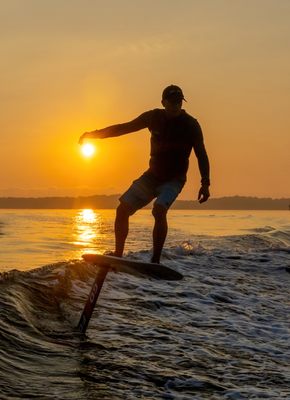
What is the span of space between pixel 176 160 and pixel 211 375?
3.93m

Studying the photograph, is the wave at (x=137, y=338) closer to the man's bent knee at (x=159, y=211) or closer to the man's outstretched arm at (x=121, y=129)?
the man's bent knee at (x=159, y=211)

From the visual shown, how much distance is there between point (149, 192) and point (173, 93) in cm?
165

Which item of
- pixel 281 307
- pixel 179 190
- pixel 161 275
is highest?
pixel 179 190

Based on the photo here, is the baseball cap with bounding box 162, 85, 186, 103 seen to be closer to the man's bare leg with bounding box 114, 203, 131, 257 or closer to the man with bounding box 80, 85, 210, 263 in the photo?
the man with bounding box 80, 85, 210, 263

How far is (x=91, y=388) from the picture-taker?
5.81 m

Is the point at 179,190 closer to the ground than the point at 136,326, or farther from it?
farther from it

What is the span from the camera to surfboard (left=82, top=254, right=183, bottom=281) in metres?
7.05

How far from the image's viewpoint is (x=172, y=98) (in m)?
9.06

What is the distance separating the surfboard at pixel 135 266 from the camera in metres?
7.05

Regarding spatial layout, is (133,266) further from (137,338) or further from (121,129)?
(121,129)

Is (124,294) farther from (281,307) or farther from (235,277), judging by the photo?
(235,277)

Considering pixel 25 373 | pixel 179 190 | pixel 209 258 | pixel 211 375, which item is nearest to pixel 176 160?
pixel 179 190

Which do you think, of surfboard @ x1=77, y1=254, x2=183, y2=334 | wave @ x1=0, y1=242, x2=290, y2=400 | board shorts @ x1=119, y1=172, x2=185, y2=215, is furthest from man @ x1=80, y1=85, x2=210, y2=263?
surfboard @ x1=77, y1=254, x2=183, y2=334

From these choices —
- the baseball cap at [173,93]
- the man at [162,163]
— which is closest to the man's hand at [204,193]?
the man at [162,163]
